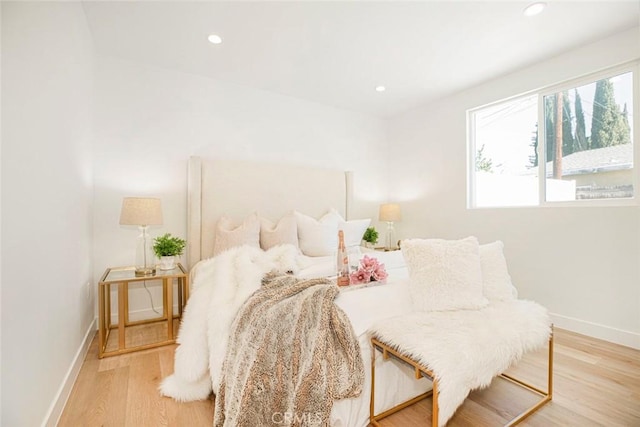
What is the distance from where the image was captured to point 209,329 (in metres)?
1.59

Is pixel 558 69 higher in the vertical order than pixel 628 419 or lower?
higher

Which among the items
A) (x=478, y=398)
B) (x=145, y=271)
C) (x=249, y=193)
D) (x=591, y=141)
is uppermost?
(x=591, y=141)

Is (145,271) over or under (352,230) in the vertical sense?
under

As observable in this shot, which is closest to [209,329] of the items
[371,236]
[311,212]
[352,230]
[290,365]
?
[290,365]

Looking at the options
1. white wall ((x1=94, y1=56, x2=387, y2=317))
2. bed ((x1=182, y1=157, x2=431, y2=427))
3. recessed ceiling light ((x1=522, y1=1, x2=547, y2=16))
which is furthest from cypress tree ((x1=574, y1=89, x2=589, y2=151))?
white wall ((x1=94, y1=56, x2=387, y2=317))

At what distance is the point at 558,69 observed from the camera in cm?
270

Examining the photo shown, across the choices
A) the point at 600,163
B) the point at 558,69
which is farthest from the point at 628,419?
the point at 558,69

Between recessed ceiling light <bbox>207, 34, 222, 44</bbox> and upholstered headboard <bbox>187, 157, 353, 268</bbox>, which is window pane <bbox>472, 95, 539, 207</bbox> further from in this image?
recessed ceiling light <bbox>207, 34, 222, 44</bbox>

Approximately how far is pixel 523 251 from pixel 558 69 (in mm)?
1743

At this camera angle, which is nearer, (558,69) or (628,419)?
(628,419)

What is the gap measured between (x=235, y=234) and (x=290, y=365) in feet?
5.48

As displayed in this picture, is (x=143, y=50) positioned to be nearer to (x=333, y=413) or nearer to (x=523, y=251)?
(x=333, y=413)

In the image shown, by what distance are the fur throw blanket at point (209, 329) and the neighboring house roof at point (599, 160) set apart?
9.24 feet

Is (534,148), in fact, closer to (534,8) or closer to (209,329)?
(534,8)
